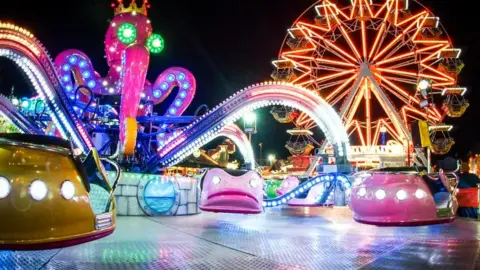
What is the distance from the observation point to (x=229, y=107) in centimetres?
1334

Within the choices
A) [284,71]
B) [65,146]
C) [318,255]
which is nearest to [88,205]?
[65,146]

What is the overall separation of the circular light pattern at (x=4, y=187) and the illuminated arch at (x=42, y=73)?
25.4ft

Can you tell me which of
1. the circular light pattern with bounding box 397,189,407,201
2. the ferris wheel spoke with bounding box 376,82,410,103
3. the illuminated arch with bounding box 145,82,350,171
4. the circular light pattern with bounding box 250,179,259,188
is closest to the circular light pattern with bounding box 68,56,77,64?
the illuminated arch with bounding box 145,82,350,171

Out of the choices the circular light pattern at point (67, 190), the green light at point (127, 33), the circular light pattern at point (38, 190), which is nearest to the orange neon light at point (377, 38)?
the green light at point (127, 33)

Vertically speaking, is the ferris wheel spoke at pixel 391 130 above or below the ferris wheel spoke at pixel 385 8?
below

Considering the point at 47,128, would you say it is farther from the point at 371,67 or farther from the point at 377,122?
the point at 377,122

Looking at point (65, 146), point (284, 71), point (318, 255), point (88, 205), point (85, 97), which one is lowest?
point (318, 255)

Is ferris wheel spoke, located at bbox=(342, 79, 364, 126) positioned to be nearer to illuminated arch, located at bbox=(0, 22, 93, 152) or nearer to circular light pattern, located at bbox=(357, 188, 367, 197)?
illuminated arch, located at bbox=(0, 22, 93, 152)

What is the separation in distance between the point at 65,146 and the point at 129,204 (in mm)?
6438

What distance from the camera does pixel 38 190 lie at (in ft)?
11.6

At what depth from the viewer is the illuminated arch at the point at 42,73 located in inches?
416

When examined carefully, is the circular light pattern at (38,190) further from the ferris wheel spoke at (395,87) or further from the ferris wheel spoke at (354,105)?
the ferris wheel spoke at (354,105)

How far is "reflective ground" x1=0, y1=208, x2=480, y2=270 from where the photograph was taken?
4340 millimetres

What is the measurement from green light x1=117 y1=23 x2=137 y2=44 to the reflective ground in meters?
8.27
